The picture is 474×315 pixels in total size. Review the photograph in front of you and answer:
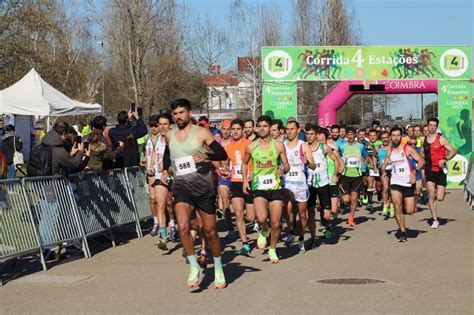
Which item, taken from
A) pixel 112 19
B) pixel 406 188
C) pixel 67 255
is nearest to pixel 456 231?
pixel 406 188

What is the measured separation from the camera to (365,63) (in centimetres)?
2516

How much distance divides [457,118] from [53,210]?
667 inches

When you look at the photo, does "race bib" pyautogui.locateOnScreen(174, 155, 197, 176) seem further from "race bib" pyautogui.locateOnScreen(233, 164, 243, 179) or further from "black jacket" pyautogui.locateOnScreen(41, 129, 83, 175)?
"race bib" pyautogui.locateOnScreen(233, 164, 243, 179)

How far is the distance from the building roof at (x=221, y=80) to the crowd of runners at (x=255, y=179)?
1657 inches

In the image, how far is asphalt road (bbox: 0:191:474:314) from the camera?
7.82 metres

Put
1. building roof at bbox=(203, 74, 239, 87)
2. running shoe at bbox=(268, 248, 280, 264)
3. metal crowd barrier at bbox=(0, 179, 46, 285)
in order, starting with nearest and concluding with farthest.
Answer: metal crowd barrier at bbox=(0, 179, 46, 285)
running shoe at bbox=(268, 248, 280, 264)
building roof at bbox=(203, 74, 239, 87)

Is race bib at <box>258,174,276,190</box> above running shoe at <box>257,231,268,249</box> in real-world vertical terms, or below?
above

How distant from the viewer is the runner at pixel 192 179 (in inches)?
348

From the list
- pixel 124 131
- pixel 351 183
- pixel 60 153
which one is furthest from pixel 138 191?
pixel 351 183

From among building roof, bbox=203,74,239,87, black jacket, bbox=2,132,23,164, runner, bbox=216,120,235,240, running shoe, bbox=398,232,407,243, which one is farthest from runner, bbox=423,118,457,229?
building roof, bbox=203,74,239,87

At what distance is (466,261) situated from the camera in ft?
34.9

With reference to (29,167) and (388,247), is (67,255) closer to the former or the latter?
(29,167)

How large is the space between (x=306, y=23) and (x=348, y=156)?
4132 cm

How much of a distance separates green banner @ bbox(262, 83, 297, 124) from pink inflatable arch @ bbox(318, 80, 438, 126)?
104 inches
